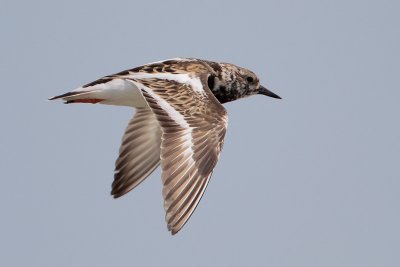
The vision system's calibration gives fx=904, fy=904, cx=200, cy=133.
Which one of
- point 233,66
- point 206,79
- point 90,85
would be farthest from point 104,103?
point 233,66

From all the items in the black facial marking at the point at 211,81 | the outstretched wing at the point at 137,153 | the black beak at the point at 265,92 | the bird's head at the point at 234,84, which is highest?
the black facial marking at the point at 211,81

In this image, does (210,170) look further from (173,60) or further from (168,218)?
(173,60)

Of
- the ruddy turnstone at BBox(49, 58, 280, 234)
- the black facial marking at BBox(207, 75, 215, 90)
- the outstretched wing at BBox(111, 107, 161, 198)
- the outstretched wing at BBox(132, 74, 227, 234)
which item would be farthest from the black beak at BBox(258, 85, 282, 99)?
the outstretched wing at BBox(132, 74, 227, 234)

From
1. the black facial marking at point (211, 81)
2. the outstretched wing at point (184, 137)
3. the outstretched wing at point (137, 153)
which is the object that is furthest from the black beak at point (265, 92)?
the outstretched wing at point (184, 137)

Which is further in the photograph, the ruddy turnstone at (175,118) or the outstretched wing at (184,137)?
the ruddy turnstone at (175,118)

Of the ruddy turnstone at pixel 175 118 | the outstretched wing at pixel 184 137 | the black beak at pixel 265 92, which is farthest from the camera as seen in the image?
the black beak at pixel 265 92

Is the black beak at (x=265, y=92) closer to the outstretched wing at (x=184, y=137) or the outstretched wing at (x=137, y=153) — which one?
the outstretched wing at (x=137, y=153)

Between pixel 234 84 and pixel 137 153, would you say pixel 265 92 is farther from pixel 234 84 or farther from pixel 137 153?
pixel 137 153
